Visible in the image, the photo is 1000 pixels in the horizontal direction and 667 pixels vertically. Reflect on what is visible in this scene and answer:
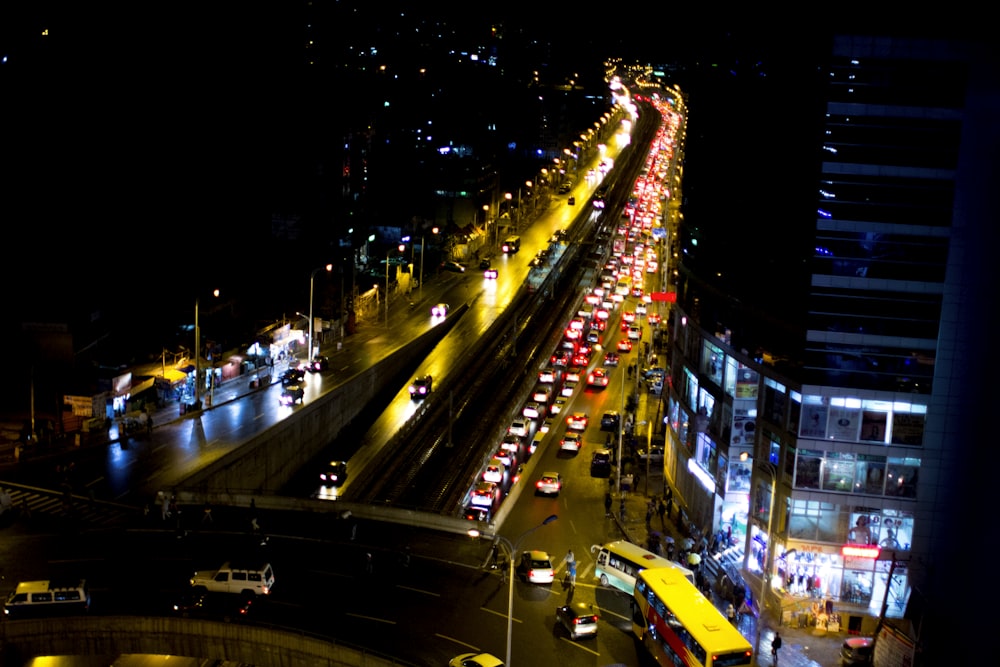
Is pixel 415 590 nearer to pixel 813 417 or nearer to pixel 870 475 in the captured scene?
pixel 813 417

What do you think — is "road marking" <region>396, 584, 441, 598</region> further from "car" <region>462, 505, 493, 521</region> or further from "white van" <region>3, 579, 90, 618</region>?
"car" <region>462, 505, 493, 521</region>

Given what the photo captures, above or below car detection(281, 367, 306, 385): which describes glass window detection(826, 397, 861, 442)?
above

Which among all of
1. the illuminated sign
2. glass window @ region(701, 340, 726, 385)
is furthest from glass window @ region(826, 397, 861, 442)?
glass window @ region(701, 340, 726, 385)

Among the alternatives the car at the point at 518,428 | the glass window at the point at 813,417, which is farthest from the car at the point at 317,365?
the glass window at the point at 813,417

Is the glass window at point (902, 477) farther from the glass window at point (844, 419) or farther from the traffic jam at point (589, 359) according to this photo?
the traffic jam at point (589, 359)

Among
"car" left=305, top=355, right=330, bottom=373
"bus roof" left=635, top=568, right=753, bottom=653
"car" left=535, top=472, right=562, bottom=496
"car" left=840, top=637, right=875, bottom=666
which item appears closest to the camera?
"bus roof" left=635, top=568, right=753, bottom=653

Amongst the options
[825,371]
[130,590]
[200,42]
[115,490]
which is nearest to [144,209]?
[200,42]
